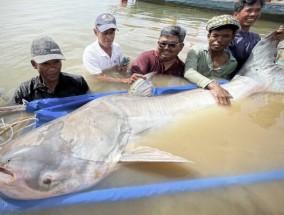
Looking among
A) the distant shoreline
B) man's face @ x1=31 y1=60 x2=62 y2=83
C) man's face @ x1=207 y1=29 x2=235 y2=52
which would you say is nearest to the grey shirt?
man's face @ x1=207 y1=29 x2=235 y2=52

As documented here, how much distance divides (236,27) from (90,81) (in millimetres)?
2318

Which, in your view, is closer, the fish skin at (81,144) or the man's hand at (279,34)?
the fish skin at (81,144)

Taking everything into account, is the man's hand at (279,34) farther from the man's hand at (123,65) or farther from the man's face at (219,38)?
the man's hand at (123,65)

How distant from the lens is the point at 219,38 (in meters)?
3.93

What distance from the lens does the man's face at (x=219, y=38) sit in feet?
12.7

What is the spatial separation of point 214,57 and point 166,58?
679 mm

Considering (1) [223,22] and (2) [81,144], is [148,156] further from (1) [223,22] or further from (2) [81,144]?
(1) [223,22]

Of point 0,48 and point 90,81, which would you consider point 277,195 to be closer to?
point 90,81

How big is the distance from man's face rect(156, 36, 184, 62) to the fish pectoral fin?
1968mm

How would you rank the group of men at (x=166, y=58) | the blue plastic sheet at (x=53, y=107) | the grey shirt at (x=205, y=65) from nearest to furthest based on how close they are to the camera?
1. the blue plastic sheet at (x=53, y=107)
2. the group of men at (x=166, y=58)
3. the grey shirt at (x=205, y=65)

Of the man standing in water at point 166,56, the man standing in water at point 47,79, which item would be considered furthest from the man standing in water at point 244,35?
the man standing in water at point 47,79

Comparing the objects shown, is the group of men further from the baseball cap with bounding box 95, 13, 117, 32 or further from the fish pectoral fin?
the fish pectoral fin

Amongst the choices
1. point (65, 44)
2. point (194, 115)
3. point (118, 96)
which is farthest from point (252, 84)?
point (65, 44)

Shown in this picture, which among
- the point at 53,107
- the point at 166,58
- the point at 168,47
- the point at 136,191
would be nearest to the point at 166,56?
the point at 166,58
